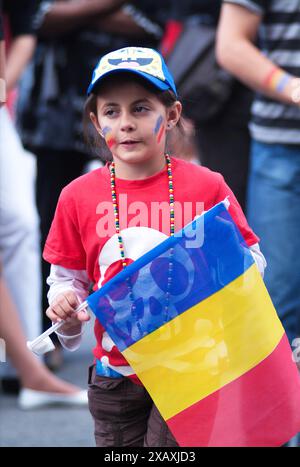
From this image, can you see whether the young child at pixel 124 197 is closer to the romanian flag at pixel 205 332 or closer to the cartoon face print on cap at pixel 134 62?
the cartoon face print on cap at pixel 134 62

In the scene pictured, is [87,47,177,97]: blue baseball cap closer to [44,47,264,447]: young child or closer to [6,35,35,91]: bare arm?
[44,47,264,447]: young child

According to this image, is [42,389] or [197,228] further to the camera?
[42,389]

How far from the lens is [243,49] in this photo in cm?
416

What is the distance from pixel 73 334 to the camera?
10.3ft

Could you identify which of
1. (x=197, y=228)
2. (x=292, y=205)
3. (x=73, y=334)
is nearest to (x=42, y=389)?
(x=292, y=205)

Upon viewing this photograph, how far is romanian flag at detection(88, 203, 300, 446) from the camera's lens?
293 cm

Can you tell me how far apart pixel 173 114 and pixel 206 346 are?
0.62 metres

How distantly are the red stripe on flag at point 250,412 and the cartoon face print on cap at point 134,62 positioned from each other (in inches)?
29.0

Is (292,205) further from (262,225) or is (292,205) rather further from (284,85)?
(284,85)

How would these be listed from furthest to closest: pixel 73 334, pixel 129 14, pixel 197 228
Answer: pixel 129 14
pixel 73 334
pixel 197 228

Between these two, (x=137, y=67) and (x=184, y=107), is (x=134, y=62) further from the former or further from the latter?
(x=184, y=107)

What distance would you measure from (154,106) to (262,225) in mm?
1213

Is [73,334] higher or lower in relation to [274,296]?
higher

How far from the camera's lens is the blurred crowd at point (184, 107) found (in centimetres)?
415
